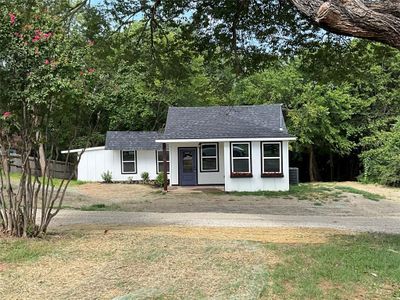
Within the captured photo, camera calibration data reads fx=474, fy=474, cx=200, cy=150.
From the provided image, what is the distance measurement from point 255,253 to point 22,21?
4.96 meters

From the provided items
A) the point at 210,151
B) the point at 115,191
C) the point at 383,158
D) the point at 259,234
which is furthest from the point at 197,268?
the point at 383,158

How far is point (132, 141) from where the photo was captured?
2861 cm

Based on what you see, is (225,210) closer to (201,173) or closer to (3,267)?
(201,173)

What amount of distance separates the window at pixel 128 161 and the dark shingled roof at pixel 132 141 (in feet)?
2.06

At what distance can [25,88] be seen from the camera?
23.7ft

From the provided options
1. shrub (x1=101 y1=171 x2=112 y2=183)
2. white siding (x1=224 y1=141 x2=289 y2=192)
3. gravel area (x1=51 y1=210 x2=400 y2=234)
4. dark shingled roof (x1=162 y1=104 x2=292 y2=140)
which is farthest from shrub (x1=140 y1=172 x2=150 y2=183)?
gravel area (x1=51 y1=210 x2=400 y2=234)

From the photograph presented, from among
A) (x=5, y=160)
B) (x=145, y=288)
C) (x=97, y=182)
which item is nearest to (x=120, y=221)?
(x=5, y=160)

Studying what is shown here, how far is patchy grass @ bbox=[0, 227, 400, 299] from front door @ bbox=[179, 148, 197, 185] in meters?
17.2

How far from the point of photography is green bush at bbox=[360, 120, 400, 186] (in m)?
25.0

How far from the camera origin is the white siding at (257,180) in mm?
22391

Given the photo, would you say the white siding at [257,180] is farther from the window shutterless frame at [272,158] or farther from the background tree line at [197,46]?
the background tree line at [197,46]

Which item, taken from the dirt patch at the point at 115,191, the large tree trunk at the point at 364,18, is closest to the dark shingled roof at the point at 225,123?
the dirt patch at the point at 115,191

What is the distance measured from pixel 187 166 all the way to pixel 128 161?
505 cm

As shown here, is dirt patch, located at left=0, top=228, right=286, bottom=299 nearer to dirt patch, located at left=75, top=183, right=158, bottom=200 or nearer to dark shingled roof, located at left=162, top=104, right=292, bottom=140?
dirt patch, located at left=75, top=183, right=158, bottom=200
